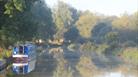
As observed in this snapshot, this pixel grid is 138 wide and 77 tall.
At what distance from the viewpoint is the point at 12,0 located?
29.5m

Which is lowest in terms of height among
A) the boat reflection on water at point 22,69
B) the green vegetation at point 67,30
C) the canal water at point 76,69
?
the canal water at point 76,69

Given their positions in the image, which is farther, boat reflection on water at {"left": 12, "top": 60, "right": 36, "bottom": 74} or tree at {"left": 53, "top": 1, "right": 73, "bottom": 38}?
tree at {"left": 53, "top": 1, "right": 73, "bottom": 38}

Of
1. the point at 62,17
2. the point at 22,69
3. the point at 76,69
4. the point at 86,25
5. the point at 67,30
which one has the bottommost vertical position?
the point at 76,69

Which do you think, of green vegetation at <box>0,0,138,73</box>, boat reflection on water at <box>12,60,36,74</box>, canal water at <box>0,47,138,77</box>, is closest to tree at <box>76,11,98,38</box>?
green vegetation at <box>0,0,138,73</box>

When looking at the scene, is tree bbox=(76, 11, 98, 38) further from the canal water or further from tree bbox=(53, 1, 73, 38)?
the canal water

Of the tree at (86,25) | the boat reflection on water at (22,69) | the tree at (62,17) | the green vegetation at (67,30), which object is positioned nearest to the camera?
the boat reflection on water at (22,69)

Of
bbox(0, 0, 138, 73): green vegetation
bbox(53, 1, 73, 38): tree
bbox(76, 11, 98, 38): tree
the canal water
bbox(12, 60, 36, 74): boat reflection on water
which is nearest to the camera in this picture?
the canal water

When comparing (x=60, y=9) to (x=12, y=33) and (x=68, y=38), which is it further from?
(x=12, y=33)

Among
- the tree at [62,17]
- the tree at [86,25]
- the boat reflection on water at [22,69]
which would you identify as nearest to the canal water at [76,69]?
the boat reflection on water at [22,69]

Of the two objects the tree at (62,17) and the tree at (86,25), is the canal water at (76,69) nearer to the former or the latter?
the tree at (86,25)

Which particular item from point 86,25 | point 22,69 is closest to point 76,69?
point 22,69

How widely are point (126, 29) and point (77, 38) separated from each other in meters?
19.2

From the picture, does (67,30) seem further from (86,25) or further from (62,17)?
(62,17)

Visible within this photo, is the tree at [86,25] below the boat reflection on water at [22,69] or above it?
above
